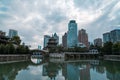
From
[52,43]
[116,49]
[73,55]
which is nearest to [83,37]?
[73,55]

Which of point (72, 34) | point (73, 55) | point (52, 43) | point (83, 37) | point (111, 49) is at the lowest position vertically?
point (73, 55)

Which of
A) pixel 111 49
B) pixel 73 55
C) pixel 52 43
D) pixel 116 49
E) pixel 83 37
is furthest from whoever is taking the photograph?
pixel 83 37

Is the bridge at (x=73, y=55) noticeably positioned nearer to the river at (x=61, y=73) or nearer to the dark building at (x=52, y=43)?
the dark building at (x=52, y=43)

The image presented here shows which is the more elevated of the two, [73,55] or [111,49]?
[111,49]

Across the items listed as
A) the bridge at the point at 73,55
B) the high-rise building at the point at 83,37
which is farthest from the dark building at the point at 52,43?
the high-rise building at the point at 83,37

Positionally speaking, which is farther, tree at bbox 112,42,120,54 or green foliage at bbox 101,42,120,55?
green foliage at bbox 101,42,120,55

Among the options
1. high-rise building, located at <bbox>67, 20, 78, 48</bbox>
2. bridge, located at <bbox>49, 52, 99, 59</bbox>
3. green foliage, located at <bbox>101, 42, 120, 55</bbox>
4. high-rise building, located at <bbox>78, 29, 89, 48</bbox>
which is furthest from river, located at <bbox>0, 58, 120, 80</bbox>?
high-rise building, located at <bbox>67, 20, 78, 48</bbox>

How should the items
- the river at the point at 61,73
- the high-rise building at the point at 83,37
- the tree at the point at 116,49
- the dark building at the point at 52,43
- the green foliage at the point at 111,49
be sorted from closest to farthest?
the river at the point at 61,73 → the tree at the point at 116,49 → the green foliage at the point at 111,49 → the dark building at the point at 52,43 → the high-rise building at the point at 83,37

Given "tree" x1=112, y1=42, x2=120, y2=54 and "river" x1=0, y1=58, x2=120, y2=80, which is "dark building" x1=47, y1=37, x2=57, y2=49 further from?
"river" x1=0, y1=58, x2=120, y2=80

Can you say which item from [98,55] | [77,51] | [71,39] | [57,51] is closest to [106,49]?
[98,55]

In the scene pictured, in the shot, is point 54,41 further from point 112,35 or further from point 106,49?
point 112,35

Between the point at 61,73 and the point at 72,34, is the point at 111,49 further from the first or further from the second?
the point at 72,34

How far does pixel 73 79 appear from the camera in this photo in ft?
57.7

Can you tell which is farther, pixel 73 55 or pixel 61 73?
pixel 73 55
